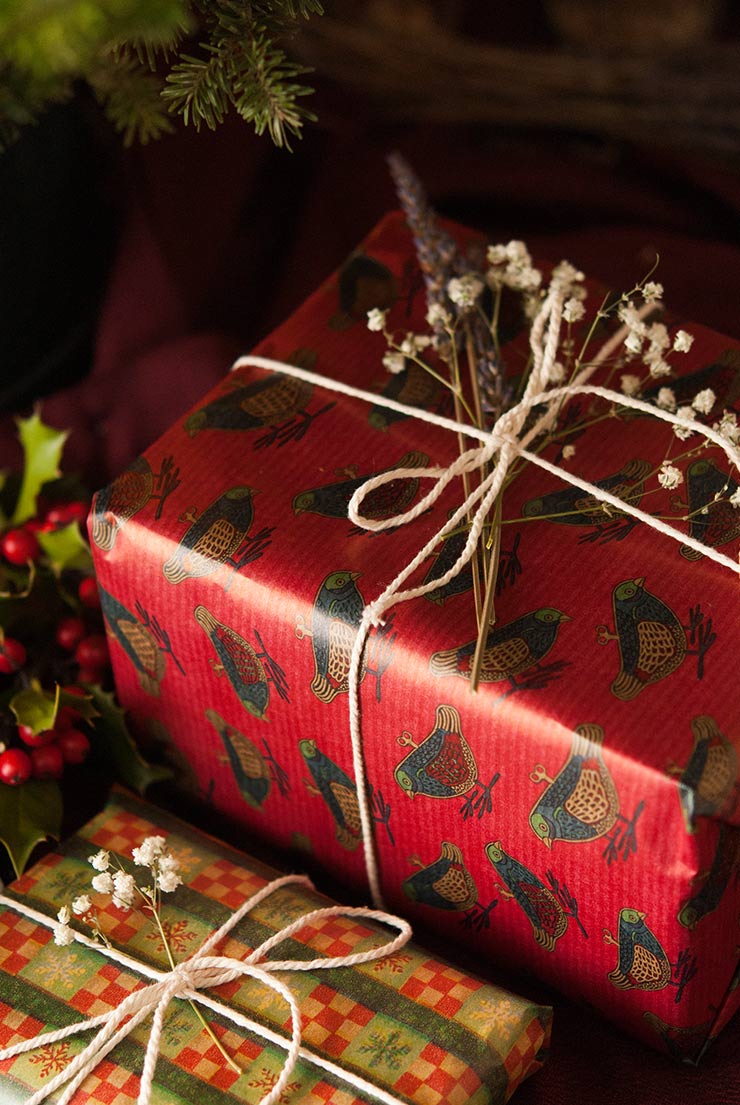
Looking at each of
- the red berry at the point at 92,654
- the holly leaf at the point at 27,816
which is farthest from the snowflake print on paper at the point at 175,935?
the red berry at the point at 92,654

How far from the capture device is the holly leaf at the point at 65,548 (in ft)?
2.85

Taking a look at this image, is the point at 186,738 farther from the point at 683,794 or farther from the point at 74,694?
the point at 683,794

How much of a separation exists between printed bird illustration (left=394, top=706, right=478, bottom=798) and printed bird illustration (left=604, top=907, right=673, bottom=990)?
4.5 inches

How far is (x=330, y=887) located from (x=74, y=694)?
225 mm

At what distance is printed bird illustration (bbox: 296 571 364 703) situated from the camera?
2.17 ft

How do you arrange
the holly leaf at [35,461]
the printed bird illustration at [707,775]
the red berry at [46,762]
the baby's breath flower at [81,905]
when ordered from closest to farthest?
1. the printed bird illustration at [707,775]
2. the baby's breath flower at [81,905]
3. the red berry at [46,762]
4. the holly leaf at [35,461]

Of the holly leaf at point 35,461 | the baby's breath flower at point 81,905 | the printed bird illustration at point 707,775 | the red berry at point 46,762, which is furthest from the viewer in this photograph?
the holly leaf at point 35,461

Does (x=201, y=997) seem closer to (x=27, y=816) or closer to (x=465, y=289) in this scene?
(x=27, y=816)

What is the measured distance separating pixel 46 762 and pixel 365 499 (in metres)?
0.28

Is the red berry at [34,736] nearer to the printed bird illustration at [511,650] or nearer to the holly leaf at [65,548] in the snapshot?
the holly leaf at [65,548]

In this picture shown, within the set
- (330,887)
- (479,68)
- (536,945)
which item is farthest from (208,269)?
(536,945)

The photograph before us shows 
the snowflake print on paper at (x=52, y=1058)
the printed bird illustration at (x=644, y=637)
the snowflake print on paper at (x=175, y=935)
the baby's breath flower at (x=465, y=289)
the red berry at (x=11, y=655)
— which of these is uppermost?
the baby's breath flower at (x=465, y=289)

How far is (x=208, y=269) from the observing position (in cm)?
114

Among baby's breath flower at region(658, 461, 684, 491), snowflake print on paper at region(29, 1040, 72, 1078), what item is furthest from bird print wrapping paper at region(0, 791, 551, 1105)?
baby's breath flower at region(658, 461, 684, 491)
